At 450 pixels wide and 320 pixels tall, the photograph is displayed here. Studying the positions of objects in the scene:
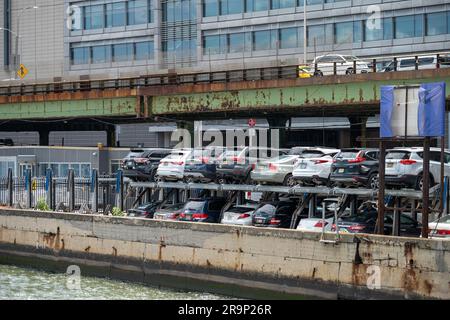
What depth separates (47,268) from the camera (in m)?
36.8

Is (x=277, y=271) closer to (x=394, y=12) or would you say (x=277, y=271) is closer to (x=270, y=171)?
(x=270, y=171)

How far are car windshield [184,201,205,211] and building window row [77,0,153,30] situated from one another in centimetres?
4266

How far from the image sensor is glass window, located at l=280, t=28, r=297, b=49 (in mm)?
68125

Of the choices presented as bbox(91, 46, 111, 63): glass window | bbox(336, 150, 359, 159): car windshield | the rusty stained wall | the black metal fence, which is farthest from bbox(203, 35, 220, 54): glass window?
bbox(336, 150, 359, 159): car windshield

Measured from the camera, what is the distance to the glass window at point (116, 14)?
78312 mm

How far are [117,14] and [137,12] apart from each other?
1.86 meters

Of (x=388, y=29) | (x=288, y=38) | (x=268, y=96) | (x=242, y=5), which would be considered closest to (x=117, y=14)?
(x=242, y=5)

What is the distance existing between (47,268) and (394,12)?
34.7m

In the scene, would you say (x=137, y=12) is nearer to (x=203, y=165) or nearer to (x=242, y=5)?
(x=242, y=5)

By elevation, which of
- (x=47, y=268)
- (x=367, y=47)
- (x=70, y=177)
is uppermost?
(x=367, y=47)

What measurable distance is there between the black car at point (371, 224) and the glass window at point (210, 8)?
4471cm

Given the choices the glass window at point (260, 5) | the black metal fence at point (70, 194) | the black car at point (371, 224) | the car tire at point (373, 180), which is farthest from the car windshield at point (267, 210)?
the glass window at point (260, 5)
